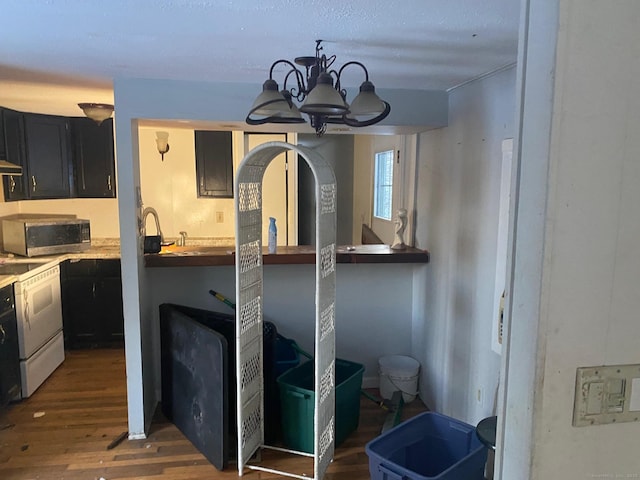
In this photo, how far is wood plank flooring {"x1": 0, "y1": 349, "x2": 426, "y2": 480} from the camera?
8.73ft

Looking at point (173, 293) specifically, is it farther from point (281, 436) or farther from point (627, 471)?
point (627, 471)

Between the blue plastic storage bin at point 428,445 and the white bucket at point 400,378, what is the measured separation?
90cm

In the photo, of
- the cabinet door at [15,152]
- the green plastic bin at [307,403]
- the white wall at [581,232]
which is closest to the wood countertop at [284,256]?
the green plastic bin at [307,403]

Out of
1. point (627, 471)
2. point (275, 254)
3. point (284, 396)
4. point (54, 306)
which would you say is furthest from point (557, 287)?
point (54, 306)

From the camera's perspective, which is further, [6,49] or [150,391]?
[150,391]

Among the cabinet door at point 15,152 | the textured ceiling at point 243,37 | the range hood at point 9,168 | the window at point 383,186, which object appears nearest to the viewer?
the textured ceiling at point 243,37

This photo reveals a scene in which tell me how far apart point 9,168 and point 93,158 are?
0.91m

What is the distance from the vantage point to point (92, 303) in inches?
171

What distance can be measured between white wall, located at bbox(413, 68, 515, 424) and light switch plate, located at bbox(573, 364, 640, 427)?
1506 millimetres

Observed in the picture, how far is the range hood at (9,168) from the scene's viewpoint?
354cm

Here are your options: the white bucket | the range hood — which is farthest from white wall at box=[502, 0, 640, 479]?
the range hood

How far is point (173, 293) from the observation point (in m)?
3.43

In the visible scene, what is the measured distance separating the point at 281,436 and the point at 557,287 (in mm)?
2484

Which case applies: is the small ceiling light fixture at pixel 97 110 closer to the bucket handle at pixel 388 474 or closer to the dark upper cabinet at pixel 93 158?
the dark upper cabinet at pixel 93 158
